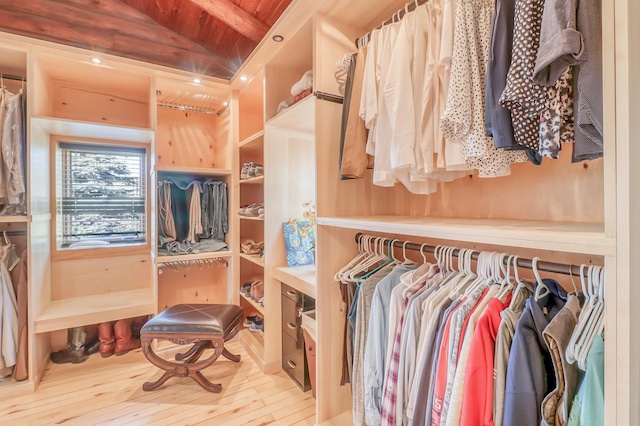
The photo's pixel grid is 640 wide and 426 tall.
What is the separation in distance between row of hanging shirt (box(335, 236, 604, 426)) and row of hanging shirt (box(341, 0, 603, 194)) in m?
0.37

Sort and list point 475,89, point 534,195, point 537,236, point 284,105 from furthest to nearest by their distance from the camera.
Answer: point 284,105 → point 534,195 → point 475,89 → point 537,236

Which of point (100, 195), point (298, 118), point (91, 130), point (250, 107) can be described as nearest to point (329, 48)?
point (298, 118)

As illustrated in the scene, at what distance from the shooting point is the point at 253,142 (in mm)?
2424

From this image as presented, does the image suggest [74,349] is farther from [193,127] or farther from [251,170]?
[193,127]

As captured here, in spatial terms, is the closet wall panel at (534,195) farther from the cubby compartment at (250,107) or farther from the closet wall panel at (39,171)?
the closet wall panel at (39,171)

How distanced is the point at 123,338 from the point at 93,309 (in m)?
0.41

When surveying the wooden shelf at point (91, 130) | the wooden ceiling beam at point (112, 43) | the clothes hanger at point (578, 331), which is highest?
the wooden ceiling beam at point (112, 43)

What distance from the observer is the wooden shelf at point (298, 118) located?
1.66m

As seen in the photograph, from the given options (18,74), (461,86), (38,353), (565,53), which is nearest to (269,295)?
(38,353)

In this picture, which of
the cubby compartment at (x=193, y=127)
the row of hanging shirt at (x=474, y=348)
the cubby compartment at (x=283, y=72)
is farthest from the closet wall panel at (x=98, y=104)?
the row of hanging shirt at (x=474, y=348)

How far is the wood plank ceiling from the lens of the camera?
2352 millimetres

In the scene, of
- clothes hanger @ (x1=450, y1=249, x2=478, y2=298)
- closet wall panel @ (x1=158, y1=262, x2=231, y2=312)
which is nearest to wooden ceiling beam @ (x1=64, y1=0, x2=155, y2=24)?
closet wall panel @ (x1=158, y1=262, x2=231, y2=312)

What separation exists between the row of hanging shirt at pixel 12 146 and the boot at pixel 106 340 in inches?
44.6

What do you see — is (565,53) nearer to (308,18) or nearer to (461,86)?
(461,86)
